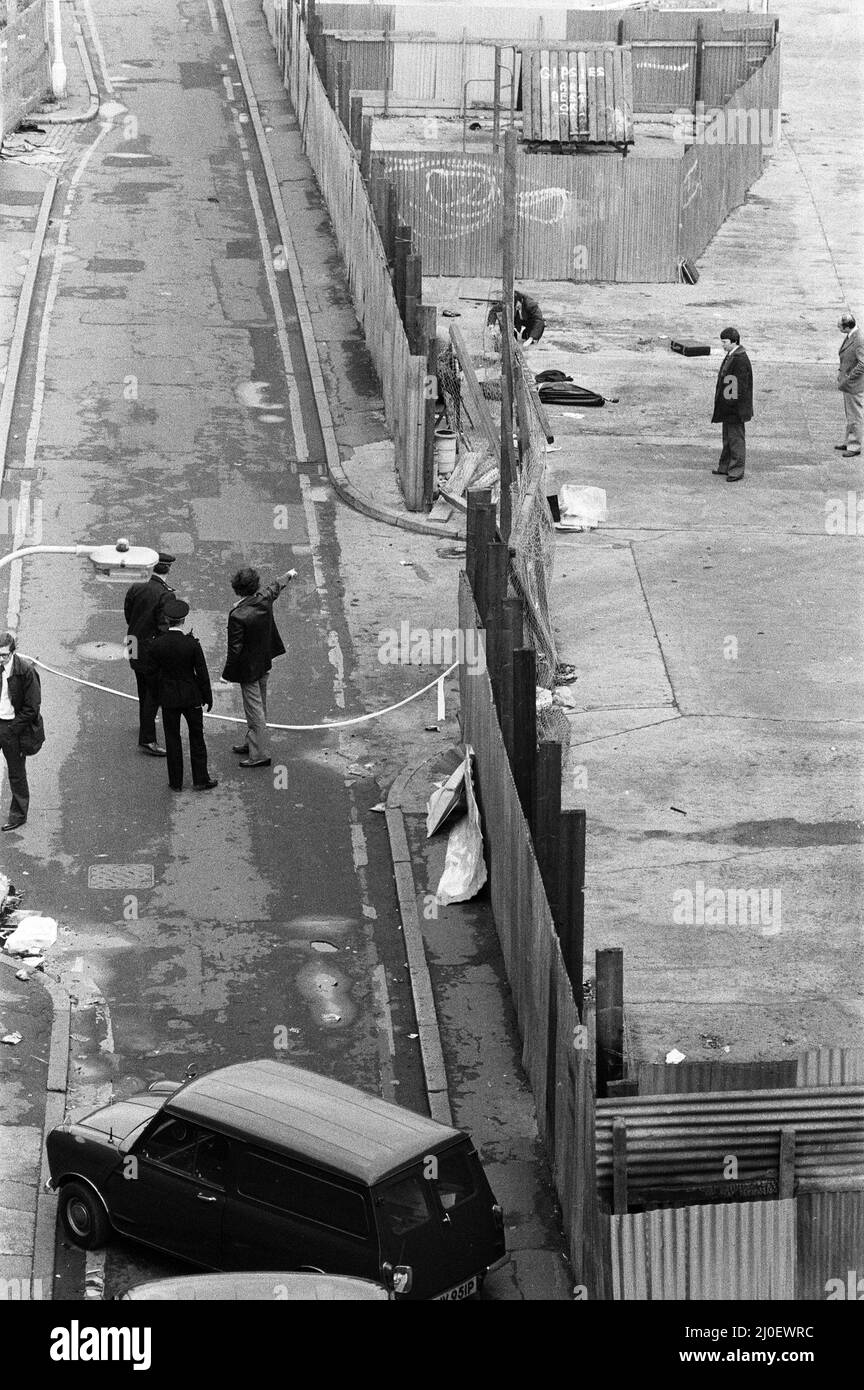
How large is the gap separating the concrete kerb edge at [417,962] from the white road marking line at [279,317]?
30.9 feet

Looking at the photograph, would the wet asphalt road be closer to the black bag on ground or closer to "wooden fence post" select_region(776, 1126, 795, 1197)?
the black bag on ground

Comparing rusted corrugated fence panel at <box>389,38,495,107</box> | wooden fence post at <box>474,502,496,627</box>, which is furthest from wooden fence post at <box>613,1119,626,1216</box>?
rusted corrugated fence panel at <box>389,38,495,107</box>

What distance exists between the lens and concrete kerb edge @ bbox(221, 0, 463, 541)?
2725 centimetres

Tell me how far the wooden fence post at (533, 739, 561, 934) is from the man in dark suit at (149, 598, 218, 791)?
5.40m

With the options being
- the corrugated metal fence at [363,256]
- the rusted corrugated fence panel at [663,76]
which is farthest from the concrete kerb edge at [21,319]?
the rusted corrugated fence panel at [663,76]

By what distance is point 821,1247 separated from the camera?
12117mm

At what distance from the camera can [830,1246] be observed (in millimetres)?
12133

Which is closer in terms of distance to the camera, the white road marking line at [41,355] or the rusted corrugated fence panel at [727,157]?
the white road marking line at [41,355]

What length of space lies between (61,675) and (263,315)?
42.7 ft

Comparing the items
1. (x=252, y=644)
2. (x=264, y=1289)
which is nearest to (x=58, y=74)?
(x=252, y=644)

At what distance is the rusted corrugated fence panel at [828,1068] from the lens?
12344 millimetres

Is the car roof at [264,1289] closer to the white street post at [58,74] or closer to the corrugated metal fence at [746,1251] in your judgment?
the corrugated metal fence at [746,1251]
